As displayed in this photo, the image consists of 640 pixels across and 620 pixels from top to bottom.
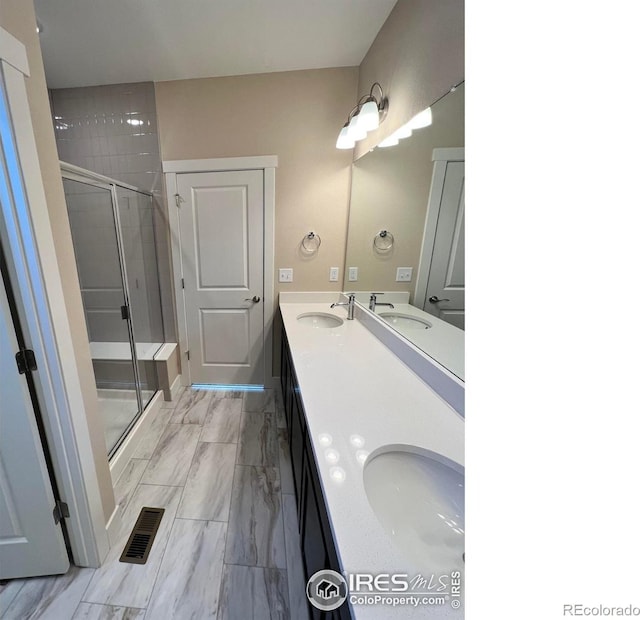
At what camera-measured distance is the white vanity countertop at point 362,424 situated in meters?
0.55

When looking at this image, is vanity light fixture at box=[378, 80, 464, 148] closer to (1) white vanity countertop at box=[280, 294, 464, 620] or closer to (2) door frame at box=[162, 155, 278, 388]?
(2) door frame at box=[162, 155, 278, 388]

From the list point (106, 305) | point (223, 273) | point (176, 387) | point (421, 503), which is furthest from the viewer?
point (176, 387)

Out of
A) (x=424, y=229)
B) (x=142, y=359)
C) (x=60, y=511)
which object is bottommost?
(x=60, y=511)

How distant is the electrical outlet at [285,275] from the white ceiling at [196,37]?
4.66ft

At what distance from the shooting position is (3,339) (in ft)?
2.89

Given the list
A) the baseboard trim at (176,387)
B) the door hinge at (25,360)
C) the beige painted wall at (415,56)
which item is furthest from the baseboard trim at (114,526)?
the beige painted wall at (415,56)

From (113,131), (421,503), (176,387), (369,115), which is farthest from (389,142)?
(176,387)

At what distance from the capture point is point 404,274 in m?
1.46

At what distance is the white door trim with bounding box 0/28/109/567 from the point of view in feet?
2.61

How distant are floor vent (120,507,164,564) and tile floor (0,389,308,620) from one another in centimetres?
3

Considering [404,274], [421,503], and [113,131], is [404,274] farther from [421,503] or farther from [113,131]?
[113,131]

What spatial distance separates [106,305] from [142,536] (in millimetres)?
1451

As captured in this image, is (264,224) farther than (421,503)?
Yes
